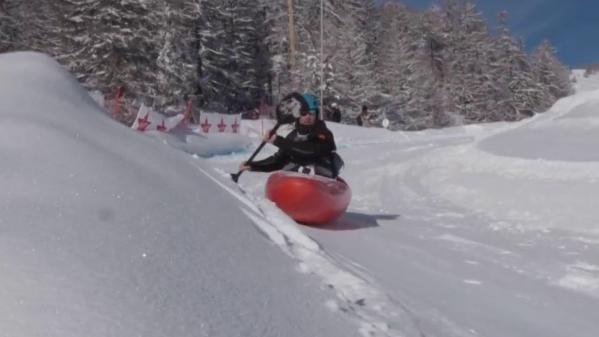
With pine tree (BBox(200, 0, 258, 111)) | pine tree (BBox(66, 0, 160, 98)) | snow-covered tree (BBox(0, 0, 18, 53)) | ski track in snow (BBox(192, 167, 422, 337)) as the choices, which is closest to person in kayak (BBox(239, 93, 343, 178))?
ski track in snow (BBox(192, 167, 422, 337))

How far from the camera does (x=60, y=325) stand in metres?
1.76

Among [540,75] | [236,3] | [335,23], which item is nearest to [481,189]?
[236,3]

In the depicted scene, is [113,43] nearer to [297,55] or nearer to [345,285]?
[297,55]

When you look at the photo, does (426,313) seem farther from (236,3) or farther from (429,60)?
(429,60)

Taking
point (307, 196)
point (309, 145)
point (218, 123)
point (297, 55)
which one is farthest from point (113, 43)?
point (307, 196)

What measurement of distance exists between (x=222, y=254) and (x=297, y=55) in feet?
110

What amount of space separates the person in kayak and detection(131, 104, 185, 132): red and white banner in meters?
8.64

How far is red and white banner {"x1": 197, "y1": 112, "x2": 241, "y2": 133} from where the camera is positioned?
18.6m

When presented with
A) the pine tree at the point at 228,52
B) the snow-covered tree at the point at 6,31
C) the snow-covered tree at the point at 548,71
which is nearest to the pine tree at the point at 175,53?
the pine tree at the point at 228,52

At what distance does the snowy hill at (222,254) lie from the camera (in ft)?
6.87

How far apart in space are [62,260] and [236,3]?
34.8 metres

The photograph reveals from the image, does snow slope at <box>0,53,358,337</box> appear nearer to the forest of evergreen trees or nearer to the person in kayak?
the person in kayak

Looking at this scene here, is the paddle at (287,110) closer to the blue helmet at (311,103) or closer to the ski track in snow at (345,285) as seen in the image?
the blue helmet at (311,103)

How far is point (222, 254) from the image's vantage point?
3.12 meters
